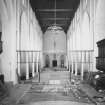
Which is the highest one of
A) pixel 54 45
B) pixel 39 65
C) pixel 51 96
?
pixel 54 45

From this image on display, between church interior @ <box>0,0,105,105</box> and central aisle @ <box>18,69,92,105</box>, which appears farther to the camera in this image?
church interior @ <box>0,0,105,105</box>

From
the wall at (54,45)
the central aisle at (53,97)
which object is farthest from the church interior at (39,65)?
the wall at (54,45)

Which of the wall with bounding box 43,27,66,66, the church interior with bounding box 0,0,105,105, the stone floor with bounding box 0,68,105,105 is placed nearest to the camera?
the stone floor with bounding box 0,68,105,105

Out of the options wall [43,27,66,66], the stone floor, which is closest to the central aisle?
the stone floor

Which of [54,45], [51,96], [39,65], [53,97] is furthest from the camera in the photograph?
[54,45]

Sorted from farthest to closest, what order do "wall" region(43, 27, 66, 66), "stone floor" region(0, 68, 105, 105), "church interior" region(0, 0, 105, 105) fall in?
"wall" region(43, 27, 66, 66), "church interior" region(0, 0, 105, 105), "stone floor" region(0, 68, 105, 105)

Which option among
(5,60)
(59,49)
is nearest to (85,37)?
(5,60)

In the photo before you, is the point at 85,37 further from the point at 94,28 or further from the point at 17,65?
the point at 17,65

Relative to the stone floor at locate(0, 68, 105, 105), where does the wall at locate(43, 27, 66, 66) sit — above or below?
above

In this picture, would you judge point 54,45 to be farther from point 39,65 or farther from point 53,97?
point 53,97

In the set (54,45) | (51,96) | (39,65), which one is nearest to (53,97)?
(51,96)

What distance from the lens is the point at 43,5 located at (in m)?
19.8

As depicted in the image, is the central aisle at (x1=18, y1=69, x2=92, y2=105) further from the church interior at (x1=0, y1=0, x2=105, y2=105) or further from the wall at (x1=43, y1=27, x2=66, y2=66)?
the wall at (x1=43, y1=27, x2=66, y2=66)

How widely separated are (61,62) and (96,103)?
30344 mm
